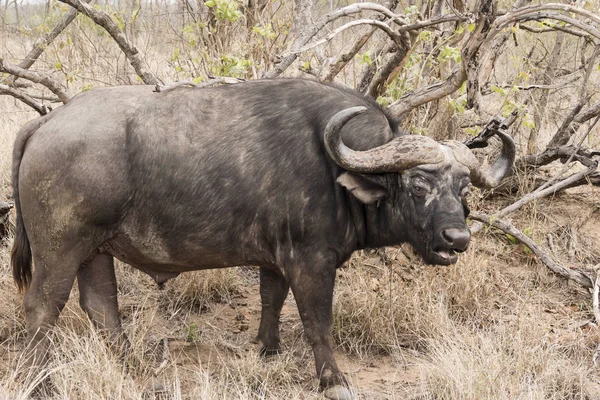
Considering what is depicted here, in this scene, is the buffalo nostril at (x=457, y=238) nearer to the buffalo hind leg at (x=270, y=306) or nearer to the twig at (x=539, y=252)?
the buffalo hind leg at (x=270, y=306)

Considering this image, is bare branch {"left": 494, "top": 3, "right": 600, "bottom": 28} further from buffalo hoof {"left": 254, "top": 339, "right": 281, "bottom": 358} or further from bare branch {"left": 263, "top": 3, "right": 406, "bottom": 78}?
buffalo hoof {"left": 254, "top": 339, "right": 281, "bottom": 358}

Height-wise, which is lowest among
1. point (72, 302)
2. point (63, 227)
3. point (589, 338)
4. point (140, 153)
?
point (589, 338)

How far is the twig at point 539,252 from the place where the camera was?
5480 mm

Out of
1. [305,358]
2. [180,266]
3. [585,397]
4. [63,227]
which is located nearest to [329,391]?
[305,358]

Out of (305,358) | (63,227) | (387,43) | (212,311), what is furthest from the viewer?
(387,43)

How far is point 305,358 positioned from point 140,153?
171 centimetres

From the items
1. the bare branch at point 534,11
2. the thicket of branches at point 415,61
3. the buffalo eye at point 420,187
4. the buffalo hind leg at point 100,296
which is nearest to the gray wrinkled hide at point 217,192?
the buffalo eye at point 420,187

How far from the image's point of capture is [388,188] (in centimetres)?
409

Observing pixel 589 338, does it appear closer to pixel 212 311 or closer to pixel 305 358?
pixel 305 358

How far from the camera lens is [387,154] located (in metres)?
3.90

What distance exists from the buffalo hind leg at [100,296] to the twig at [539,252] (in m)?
2.69

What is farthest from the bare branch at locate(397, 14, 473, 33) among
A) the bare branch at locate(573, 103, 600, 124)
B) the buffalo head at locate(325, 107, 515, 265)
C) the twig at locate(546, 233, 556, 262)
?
the twig at locate(546, 233, 556, 262)

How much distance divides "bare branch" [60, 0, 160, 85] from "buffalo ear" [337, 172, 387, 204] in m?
1.76

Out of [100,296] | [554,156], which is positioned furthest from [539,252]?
[100,296]
